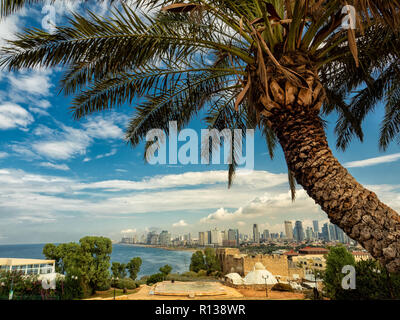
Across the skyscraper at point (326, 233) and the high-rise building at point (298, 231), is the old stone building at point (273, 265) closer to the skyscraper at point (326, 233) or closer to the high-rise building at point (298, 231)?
the high-rise building at point (298, 231)

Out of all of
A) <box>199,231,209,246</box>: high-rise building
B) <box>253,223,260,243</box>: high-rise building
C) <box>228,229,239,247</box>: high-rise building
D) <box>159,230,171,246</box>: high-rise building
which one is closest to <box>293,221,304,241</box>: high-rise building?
<box>253,223,260,243</box>: high-rise building

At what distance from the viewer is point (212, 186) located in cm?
2100

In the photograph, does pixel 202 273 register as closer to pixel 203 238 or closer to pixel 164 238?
pixel 203 238

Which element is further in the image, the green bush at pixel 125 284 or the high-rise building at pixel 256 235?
the high-rise building at pixel 256 235

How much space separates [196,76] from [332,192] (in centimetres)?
321

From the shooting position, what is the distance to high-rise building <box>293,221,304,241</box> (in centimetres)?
1416

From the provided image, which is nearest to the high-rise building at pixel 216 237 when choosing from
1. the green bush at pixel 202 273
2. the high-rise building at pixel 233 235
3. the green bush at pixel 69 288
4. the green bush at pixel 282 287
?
the high-rise building at pixel 233 235

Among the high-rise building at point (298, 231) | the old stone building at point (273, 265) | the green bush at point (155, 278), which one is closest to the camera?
the high-rise building at point (298, 231)

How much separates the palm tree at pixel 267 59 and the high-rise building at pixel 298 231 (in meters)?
12.0

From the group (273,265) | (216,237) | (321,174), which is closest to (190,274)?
(216,237)

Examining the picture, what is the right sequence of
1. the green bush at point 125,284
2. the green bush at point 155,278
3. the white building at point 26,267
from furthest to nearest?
1. the green bush at point 155,278
2. the green bush at point 125,284
3. the white building at point 26,267

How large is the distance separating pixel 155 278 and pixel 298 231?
509 inches

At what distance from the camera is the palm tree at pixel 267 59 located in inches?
94.2
